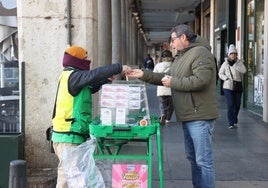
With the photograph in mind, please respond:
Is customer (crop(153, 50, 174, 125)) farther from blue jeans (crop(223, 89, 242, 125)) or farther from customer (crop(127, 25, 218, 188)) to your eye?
customer (crop(127, 25, 218, 188))

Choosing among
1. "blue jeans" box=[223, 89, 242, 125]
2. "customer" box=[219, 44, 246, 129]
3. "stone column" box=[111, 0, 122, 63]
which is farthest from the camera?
"stone column" box=[111, 0, 122, 63]

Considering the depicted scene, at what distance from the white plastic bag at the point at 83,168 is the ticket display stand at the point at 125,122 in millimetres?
93

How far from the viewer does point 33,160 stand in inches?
240

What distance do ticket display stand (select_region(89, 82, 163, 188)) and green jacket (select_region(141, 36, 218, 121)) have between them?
33cm

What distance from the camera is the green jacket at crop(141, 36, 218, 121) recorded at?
4637 mm

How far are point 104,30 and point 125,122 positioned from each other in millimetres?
8976

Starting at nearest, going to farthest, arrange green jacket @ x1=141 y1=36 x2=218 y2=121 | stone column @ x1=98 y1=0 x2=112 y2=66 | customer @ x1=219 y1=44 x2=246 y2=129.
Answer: green jacket @ x1=141 y1=36 x2=218 y2=121, customer @ x1=219 y1=44 x2=246 y2=129, stone column @ x1=98 y1=0 x2=112 y2=66

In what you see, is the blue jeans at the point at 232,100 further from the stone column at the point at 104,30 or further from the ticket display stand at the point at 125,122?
the ticket display stand at the point at 125,122

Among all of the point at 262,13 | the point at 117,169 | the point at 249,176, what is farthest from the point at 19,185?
the point at 262,13

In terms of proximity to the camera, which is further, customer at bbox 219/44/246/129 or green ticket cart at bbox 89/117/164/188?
customer at bbox 219/44/246/129

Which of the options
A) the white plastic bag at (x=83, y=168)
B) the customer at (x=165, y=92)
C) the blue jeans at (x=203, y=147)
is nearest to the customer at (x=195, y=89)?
the blue jeans at (x=203, y=147)

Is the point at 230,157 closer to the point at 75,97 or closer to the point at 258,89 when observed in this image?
the point at 75,97

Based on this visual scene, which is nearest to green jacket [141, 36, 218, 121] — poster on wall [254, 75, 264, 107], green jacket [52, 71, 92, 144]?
green jacket [52, 71, 92, 144]

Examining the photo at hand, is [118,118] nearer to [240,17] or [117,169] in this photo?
[117,169]
